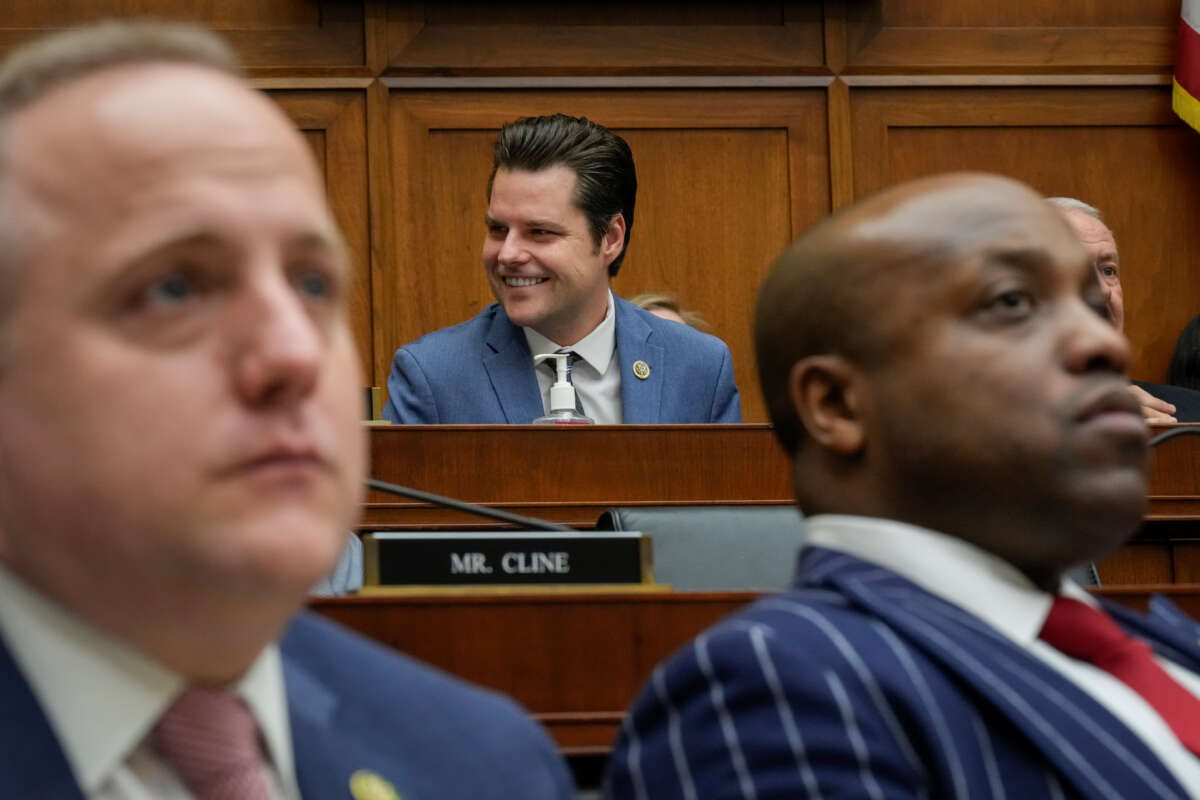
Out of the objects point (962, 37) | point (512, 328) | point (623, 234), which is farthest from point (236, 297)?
point (962, 37)

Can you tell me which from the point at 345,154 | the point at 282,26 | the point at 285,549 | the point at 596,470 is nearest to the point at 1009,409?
the point at 285,549

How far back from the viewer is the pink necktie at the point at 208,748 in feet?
2.24

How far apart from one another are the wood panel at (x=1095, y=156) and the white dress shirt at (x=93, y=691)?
3.76 m

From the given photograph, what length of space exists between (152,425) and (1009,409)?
634 mm

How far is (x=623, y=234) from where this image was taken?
337 centimetres

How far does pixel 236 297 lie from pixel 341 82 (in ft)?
11.7

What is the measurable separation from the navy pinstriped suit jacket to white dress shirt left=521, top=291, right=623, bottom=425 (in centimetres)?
203

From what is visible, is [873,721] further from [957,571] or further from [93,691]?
[93,691]

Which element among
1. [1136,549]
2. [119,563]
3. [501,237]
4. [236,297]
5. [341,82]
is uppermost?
[341,82]

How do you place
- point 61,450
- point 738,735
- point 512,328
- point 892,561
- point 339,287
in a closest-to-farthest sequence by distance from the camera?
point 61,450
point 339,287
point 738,735
point 892,561
point 512,328

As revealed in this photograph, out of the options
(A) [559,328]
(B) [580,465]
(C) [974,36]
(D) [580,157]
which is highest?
(C) [974,36]

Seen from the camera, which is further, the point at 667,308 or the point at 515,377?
the point at 667,308

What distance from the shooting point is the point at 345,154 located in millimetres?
4125

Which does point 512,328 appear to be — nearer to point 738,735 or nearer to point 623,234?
point 623,234
